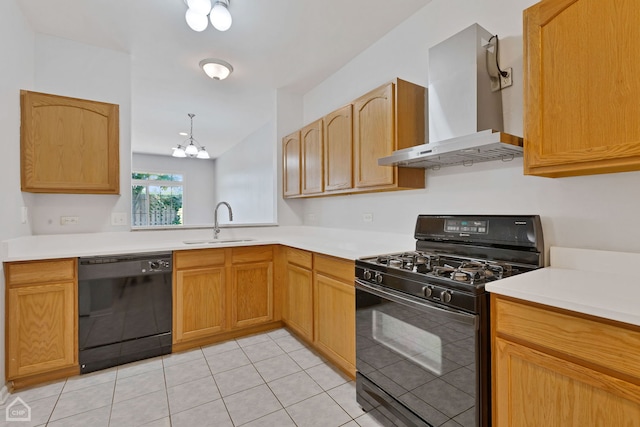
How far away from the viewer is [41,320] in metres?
2.04

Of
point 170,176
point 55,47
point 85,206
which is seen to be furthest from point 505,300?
point 170,176

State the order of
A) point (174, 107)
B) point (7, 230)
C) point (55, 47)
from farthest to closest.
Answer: point (174, 107) < point (55, 47) < point (7, 230)

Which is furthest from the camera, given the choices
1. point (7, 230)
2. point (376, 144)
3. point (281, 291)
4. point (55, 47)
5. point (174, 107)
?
→ point (174, 107)

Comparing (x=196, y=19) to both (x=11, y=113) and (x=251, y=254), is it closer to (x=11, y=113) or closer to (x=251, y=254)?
(x=11, y=113)

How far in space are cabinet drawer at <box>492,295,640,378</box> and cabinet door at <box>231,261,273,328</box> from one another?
2.14m

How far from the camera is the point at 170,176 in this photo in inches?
312

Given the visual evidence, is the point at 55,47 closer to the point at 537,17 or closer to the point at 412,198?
the point at 412,198

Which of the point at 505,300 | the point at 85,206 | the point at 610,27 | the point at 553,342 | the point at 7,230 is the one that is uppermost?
the point at 610,27

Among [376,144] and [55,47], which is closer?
[376,144]

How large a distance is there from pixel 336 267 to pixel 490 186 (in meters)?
1.12

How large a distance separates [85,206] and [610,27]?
3550mm

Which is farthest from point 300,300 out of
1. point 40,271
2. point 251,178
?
point 251,178

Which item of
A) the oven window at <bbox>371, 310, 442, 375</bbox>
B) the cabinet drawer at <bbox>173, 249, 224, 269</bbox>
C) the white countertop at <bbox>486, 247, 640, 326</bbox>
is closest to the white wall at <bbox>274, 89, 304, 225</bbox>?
the cabinet drawer at <bbox>173, 249, 224, 269</bbox>

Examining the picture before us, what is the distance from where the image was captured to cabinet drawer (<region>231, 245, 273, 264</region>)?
2.77 m
